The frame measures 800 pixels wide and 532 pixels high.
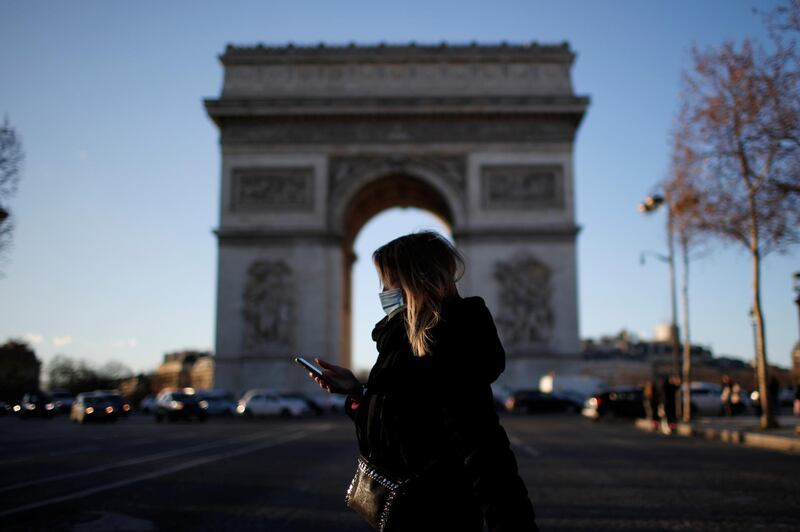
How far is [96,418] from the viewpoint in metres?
31.6

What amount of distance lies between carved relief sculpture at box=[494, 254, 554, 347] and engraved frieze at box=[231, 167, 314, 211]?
921cm

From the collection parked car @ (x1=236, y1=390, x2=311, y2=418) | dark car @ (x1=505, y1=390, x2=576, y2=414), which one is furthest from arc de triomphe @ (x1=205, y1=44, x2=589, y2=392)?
parked car @ (x1=236, y1=390, x2=311, y2=418)

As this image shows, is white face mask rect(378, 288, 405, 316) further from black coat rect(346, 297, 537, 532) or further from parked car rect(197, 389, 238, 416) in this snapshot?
parked car rect(197, 389, 238, 416)

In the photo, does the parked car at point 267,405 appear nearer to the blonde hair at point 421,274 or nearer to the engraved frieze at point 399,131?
the engraved frieze at point 399,131

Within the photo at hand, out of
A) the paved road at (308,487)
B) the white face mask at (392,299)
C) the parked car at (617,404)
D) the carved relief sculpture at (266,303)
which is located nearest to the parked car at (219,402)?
the carved relief sculpture at (266,303)

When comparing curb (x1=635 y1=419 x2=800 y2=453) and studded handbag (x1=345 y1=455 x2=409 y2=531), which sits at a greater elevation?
studded handbag (x1=345 y1=455 x2=409 y2=531)

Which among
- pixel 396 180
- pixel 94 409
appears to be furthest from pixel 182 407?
pixel 396 180

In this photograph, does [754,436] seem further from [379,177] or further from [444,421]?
[379,177]

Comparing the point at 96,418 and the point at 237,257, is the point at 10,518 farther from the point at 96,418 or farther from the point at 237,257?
the point at 237,257

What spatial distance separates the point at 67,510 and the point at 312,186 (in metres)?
31.1

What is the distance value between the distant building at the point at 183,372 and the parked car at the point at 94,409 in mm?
84023

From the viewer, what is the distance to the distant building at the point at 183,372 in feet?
398

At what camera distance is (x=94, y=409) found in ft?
103

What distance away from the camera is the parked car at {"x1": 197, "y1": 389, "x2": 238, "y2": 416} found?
3609 cm
